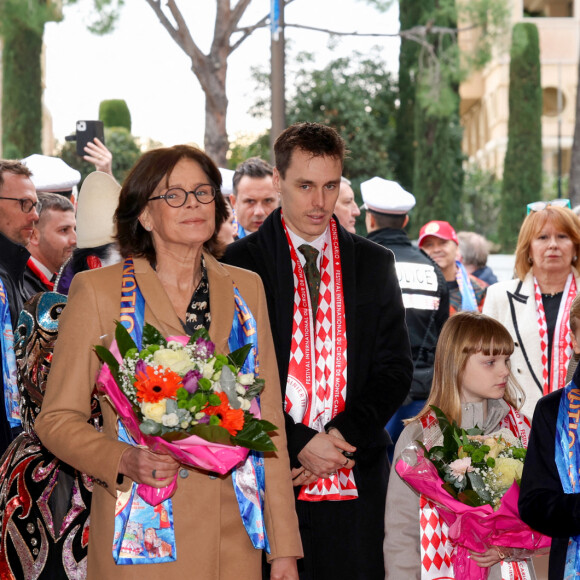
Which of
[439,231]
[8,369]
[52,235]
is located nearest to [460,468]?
[8,369]

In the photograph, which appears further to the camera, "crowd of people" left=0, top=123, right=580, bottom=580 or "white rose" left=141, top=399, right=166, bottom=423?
"crowd of people" left=0, top=123, right=580, bottom=580

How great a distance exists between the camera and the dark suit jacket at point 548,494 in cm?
319

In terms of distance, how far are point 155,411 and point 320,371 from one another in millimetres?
1308

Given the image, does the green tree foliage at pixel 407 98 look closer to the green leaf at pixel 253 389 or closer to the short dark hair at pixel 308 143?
the short dark hair at pixel 308 143

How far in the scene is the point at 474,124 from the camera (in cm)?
4600

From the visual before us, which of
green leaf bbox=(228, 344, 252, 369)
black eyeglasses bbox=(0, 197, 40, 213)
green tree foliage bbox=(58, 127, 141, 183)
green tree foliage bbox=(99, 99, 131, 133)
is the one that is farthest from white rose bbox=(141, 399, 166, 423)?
green tree foliage bbox=(99, 99, 131, 133)

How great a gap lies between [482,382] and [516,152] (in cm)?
2514

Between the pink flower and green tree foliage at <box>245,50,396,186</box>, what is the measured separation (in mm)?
18893

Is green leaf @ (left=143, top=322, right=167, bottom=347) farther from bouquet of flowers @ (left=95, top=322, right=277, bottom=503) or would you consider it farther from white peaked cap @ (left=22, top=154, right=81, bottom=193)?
white peaked cap @ (left=22, top=154, right=81, bottom=193)

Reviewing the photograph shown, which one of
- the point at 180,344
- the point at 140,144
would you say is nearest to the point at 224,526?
the point at 180,344

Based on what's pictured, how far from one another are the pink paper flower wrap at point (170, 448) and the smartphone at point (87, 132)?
3.75m

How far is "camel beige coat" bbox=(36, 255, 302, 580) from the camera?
9.70 feet

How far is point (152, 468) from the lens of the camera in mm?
2783

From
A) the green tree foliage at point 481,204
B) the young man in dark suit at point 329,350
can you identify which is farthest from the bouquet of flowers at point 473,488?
the green tree foliage at point 481,204
